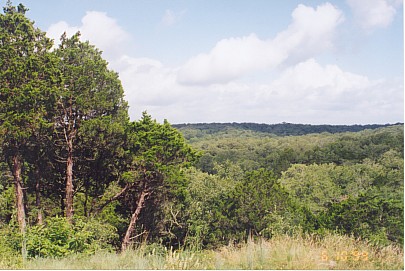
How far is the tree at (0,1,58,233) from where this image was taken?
33.8ft

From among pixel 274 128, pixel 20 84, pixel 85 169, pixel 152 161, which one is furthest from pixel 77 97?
pixel 274 128

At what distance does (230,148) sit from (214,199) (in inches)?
2056

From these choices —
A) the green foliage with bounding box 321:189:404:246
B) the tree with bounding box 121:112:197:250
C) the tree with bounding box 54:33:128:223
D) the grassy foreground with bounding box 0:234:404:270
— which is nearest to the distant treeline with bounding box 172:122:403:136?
the green foliage with bounding box 321:189:404:246

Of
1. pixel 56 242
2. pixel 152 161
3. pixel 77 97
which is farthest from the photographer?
pixel 152 161

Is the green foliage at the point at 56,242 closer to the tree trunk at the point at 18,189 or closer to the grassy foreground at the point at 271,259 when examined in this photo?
the grassy foreground at the point at 271,259

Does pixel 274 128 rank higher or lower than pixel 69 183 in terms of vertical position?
higher

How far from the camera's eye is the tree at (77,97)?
1173cm

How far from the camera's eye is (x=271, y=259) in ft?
16.5

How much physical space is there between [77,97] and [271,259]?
8.53 meters

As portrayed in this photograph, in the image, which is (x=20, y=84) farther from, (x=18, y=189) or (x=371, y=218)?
(x=371, y=218)

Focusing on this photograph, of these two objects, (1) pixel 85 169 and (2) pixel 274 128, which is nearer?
(1) pixel 85 169

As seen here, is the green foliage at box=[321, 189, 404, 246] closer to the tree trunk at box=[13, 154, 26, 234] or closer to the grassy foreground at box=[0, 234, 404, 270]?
the grassy foreground at box=[0, 234, 404, 270]

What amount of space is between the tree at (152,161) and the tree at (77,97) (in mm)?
1492

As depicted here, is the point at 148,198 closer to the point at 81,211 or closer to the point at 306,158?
the point at 81,211
